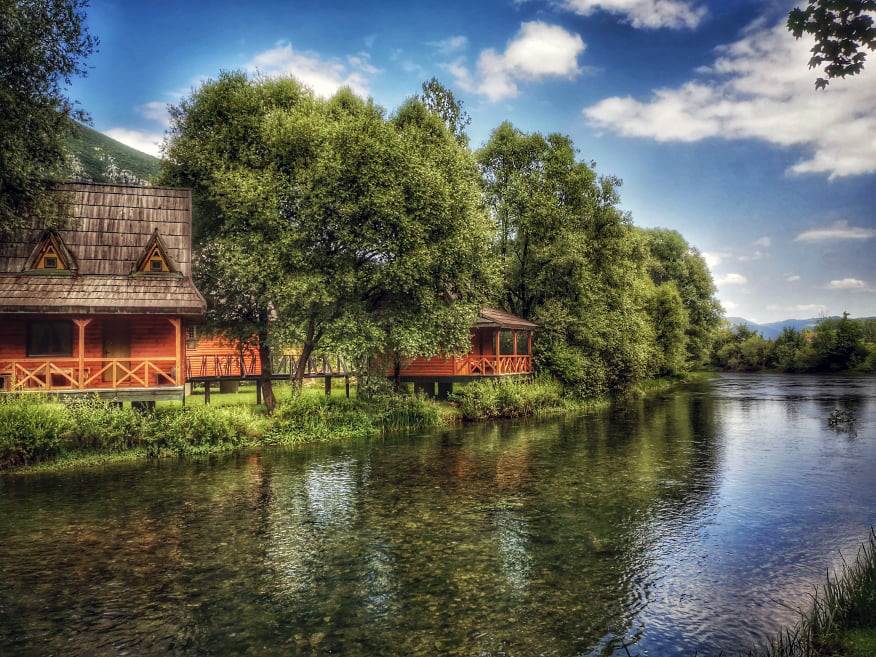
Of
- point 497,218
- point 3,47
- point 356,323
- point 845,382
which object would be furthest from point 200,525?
point 845,382

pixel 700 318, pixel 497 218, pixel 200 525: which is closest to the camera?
pixel 200 525

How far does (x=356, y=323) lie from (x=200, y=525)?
12.9 m

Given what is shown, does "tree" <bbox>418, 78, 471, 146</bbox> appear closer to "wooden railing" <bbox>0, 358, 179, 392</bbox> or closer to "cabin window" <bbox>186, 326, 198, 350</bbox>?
"cabin window" <bbox>186, 326, 198, 350</bbox>

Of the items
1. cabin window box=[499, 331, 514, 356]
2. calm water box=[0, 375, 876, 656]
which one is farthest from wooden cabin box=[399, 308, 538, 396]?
calm water box=[0, 375, 876, 656]

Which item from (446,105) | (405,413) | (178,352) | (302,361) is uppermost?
(446,105)

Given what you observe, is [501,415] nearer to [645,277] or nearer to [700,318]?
[645,277]

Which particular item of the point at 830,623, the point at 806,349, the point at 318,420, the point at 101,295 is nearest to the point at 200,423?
the point at 318,420

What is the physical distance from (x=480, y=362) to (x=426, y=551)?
21151 mm

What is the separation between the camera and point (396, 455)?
19.5m

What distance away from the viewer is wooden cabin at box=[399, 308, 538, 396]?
3086cm

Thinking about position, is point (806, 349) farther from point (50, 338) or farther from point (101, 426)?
point (50, 338)

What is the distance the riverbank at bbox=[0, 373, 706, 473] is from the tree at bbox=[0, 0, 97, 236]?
7607 mm

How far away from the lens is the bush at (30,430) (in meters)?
16.8

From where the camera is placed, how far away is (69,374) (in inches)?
783
